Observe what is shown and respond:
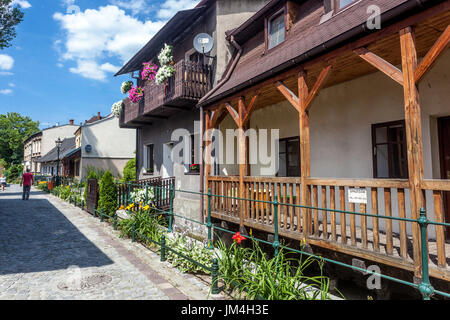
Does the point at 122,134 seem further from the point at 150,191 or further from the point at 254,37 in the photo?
the point at 254,37

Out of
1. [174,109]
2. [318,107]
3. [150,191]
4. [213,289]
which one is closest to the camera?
[213,289]

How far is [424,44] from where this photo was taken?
4719 mm

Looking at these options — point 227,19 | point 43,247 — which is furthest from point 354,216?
point 227,19

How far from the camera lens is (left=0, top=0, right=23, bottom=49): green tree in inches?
544

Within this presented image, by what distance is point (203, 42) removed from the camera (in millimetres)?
9836

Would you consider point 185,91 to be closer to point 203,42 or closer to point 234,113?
point 203,42

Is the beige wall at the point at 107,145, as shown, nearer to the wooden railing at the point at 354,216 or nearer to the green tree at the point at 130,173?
the green tree at the point at 130,173

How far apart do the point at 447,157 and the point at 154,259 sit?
5693mm

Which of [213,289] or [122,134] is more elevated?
[122,134]

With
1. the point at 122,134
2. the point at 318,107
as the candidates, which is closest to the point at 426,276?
the point at 318,107

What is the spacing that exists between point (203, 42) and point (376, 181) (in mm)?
7781

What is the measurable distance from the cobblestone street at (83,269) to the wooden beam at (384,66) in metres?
3.75

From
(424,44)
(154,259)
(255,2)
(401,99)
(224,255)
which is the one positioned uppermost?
(255,2)

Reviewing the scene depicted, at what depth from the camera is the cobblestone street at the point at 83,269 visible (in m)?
4.22
